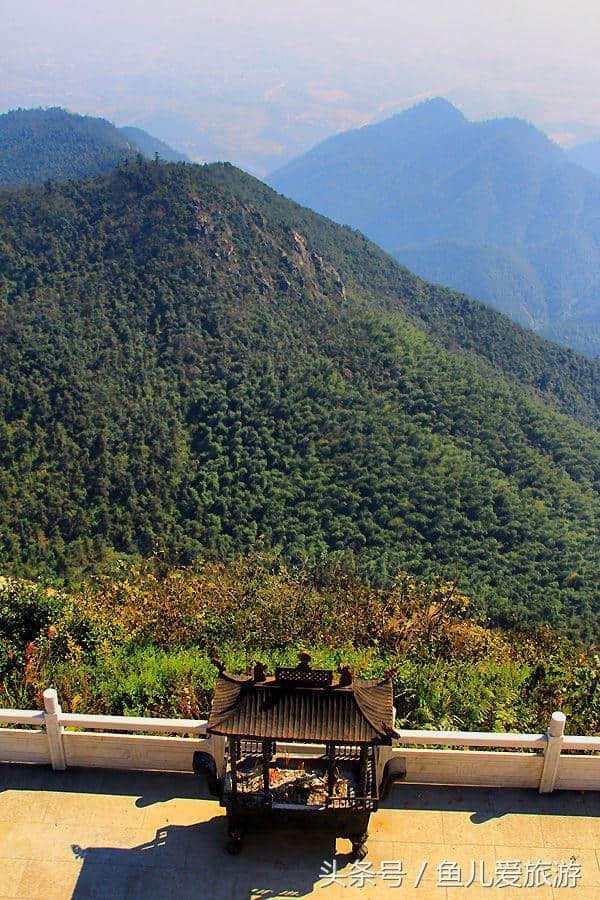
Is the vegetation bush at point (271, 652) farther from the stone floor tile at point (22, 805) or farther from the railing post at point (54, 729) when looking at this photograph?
the stone floor tile at point (22, 805)

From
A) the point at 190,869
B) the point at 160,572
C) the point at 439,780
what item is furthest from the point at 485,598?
the point at 190,869

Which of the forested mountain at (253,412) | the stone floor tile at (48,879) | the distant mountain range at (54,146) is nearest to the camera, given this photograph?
the stone floor tile at (48,879)

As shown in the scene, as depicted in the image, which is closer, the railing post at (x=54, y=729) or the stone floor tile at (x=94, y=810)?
the stone floor tile at (x=94, y=810)

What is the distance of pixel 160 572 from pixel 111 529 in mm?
16822

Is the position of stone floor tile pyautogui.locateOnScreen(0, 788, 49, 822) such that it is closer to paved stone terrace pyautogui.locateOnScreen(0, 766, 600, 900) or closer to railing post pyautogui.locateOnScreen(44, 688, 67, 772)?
paved stone terrace pyautogui.locateOnScreen(0, 766, 600, 900)

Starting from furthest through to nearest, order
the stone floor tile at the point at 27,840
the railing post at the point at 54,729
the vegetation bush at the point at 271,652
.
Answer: the vegetation bush at the point at 271,652 < the railing post at the point at 54,729 < the stone floor tile at the point at 27,840

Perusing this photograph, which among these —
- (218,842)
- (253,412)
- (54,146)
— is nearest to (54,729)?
(218,842)

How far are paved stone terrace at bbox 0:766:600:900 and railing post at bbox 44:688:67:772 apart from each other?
0.80 feet

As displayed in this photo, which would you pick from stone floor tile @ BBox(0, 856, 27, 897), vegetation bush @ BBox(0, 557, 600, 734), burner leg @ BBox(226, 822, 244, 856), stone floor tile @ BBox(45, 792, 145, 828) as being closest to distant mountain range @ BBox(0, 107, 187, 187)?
vegetation bush @ BBox(0, 557, 600, 734)

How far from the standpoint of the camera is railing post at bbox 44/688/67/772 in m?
11.5

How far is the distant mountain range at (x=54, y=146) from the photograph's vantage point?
435ft

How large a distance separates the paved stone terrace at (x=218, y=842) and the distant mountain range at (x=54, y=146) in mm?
124815

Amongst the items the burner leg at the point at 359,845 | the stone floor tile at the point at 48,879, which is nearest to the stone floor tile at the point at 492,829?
the burner leg at the point at 359,845

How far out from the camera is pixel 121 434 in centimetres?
4956
